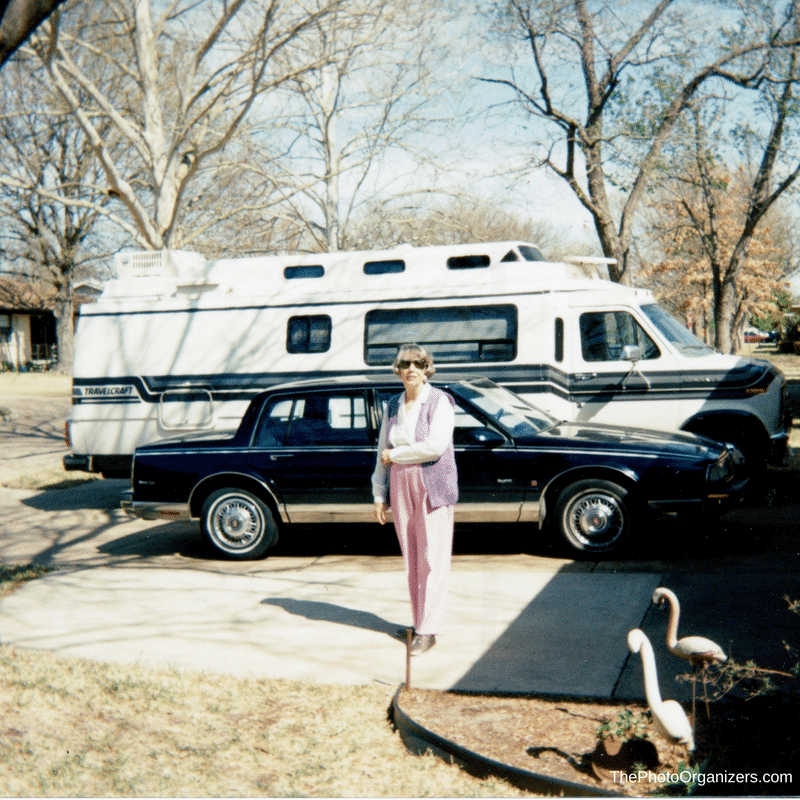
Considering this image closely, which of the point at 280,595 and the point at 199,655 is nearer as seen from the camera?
the point at 199,655

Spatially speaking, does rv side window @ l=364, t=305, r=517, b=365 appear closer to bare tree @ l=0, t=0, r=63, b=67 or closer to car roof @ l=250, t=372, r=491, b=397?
car roof @ l=250, t=372, r=491, b=397

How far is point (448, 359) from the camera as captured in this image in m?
11.0

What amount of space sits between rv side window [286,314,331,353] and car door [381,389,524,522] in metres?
3.68

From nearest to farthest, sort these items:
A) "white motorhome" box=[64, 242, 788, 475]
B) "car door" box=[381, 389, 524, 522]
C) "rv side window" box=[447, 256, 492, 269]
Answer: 1. "car door" box=[381, 389, 524, 522]
2. "white motorhome" box=[64, 242, 788, 475]
3. "rv side window" box=[447, 256, 492, 269]

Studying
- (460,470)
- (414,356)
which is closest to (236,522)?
(460,470)

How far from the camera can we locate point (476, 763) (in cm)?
418

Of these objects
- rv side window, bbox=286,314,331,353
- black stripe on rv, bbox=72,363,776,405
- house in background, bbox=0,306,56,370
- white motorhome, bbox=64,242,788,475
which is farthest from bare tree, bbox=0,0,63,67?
house in background, bbox=0,306,56,370

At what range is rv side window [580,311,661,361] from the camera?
1066 cm

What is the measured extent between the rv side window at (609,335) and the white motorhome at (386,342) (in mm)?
14

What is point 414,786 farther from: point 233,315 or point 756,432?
point 233,315

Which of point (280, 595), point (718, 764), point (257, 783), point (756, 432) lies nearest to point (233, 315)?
point (280, 595)

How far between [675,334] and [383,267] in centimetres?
338

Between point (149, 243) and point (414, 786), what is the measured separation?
12166 mm

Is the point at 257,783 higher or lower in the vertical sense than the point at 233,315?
lower
